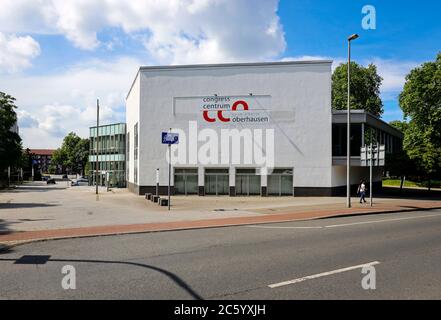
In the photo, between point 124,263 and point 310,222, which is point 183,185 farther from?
point 124,263

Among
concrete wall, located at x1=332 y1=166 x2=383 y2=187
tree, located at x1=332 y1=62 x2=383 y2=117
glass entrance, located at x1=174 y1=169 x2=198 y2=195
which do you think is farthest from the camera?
tree, located at x1=332 y1=62 x2=383 y2=117

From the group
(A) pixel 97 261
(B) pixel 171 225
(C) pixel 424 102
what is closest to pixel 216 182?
(B) pixel 171 225

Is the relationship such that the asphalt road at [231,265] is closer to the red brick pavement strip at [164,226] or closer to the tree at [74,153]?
the red brick pavement strip at [164,226]

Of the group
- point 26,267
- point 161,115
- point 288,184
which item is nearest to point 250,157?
point 288,184

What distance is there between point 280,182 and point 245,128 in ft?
17.1

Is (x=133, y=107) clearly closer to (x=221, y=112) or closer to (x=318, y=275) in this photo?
(x=221, y=112)

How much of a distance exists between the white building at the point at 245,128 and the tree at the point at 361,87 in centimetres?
3073

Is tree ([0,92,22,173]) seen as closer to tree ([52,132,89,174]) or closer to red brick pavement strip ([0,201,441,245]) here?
red brick pavement strip ([0,201,441,245])

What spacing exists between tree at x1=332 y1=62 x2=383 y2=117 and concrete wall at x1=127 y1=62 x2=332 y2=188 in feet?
105

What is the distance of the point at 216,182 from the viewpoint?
3206 cm

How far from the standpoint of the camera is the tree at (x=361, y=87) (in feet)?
202

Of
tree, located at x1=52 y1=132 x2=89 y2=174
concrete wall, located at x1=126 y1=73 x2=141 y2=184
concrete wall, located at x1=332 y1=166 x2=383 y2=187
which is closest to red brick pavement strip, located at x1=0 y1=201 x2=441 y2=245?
concrete wall, located at x1=332 y1=166 x2=383 y2=187

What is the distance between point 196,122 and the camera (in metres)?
31.9

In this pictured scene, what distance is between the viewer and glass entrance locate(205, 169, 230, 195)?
31.9 m
